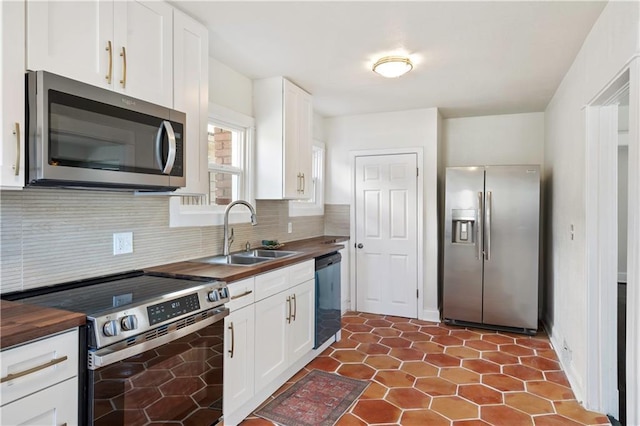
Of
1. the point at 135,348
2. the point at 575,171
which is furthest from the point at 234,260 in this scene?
the point at 575,171

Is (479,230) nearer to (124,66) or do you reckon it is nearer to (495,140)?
(495,140)

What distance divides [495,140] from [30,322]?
4.94m

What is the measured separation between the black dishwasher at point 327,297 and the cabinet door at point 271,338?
1.74 ft

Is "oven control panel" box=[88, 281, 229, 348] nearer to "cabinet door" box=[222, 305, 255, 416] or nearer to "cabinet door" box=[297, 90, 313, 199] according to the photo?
"cabinet door" box=[222, 305, 255, 416]

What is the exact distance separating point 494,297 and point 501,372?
46.0 inches

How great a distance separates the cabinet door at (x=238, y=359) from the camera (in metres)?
2.19

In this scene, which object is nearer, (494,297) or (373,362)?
(373,362)

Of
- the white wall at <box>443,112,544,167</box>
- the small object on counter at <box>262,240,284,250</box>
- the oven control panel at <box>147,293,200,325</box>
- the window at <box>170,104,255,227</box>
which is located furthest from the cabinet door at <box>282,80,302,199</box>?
the white wall at <box>443,112,544,167</box>

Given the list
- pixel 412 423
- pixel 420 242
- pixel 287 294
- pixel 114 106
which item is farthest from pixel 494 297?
pixel 114 106

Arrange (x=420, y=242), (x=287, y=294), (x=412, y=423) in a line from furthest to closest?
(x=420, y=242)
(x=287, y=294)
(x=412, y=423)

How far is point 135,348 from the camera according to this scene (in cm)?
153

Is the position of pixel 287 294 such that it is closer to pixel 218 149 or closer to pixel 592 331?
pixel 218 149

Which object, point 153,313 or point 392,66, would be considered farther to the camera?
point 392,66

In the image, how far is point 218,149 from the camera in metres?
3.17
